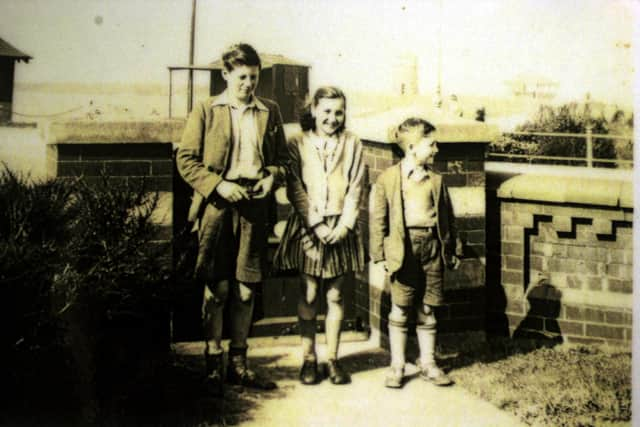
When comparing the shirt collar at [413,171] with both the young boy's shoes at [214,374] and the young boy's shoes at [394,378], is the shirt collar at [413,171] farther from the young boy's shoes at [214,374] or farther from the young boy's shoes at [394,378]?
the young boy's shoes at [214,374]

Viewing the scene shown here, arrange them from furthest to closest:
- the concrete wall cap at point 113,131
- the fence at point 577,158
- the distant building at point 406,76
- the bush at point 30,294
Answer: the fence at point 577,158, the distant building at point 406,76, the concrete wall cap at point 113,131, the bush at point 30,294

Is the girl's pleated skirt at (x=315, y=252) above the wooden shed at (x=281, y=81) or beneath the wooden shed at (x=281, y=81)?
beneath

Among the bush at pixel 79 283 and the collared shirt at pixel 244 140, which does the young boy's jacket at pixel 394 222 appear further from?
the bush at pixel 79 283

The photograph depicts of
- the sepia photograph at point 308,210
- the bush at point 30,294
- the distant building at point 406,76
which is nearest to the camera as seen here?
the bush at point 30,294

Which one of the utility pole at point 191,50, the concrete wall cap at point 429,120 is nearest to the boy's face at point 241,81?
the utility pole at point 191,50

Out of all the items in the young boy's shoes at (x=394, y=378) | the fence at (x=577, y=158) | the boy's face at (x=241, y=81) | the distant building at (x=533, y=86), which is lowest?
the young boy's shoes at (x=394, y=378)

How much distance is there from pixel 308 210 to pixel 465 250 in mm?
962

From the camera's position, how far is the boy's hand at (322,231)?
3646mm

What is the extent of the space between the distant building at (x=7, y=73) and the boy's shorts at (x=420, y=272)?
2065 millimetres

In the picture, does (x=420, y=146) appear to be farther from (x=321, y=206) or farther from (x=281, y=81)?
(x=281, y=81)

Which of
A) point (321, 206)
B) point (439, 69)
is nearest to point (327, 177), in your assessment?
point (321, 206)

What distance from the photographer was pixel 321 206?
12.0ft

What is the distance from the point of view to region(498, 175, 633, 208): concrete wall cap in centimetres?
395

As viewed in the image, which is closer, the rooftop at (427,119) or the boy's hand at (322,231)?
the boy's hand at (322,231)
